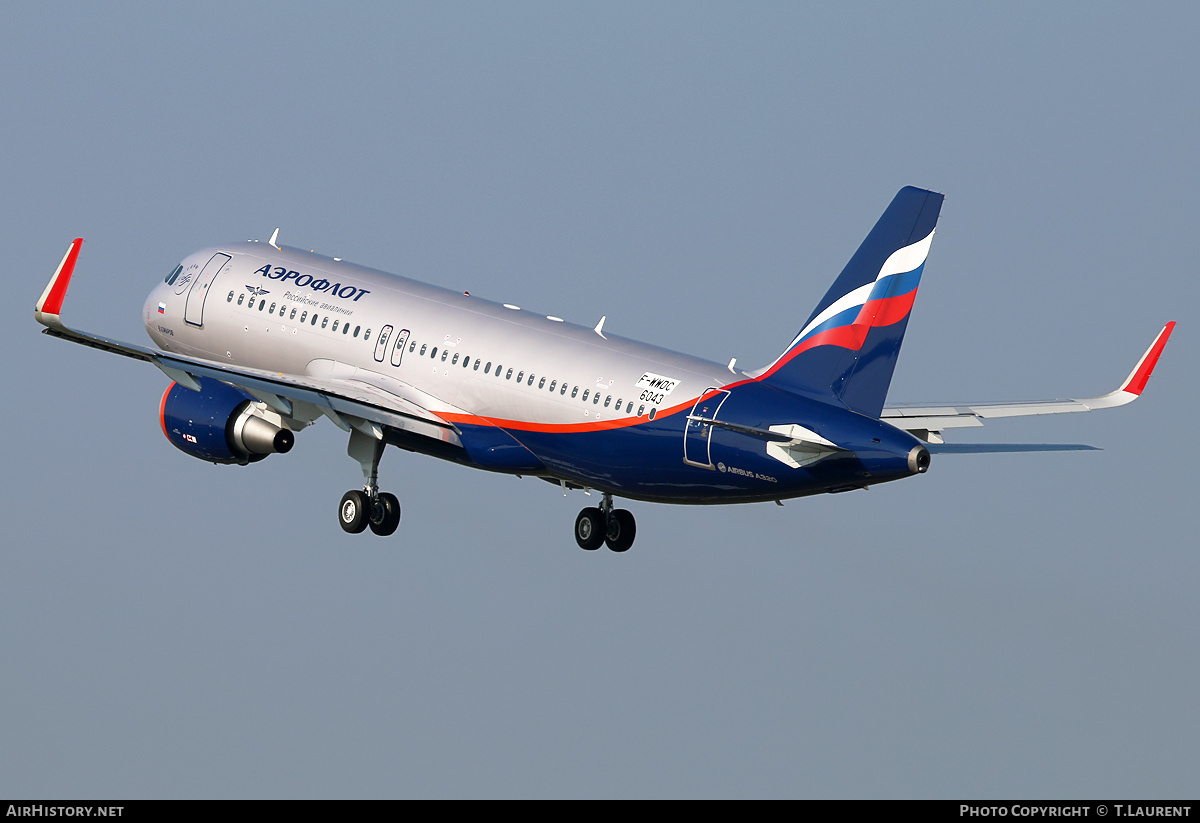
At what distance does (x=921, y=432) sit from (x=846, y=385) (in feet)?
18.3

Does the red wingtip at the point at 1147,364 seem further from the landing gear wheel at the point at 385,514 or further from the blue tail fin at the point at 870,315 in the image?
the landing gear wheel at the point at 385,514

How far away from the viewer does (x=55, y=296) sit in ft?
197

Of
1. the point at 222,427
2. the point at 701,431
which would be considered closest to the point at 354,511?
the point at 222,427

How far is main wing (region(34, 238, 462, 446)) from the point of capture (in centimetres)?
6281

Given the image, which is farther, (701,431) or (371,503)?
(371,503)

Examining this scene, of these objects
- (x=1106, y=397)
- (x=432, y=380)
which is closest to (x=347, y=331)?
(x=432, y=380)

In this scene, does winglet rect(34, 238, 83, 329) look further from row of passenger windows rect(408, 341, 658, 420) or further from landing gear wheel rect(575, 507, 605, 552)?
landing gear wheel rect(575, 507, 605, 552)

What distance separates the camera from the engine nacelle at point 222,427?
2579 inches

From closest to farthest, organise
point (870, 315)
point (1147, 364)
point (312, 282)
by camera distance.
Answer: point (870, 315)
point (1147, 364)
point (312, 282)

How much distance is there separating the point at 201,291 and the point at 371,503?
800 cm

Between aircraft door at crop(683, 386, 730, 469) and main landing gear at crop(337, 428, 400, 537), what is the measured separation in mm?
10261

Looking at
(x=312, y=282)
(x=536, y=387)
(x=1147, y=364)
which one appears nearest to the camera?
(x=1147, y=364)

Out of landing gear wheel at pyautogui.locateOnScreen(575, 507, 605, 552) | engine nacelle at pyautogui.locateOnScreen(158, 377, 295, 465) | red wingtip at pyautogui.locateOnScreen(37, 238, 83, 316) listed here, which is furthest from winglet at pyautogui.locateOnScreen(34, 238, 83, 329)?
landing gear wheel at pyautogui.locateOnScreen(575, 507, 605, 552)

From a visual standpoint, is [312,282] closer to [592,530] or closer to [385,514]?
[385,514]
